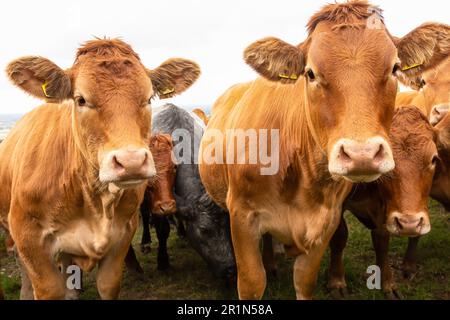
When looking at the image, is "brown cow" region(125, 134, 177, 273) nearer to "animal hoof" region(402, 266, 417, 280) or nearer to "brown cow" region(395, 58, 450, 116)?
"animal hoof" region(402, 266, 417, 280)

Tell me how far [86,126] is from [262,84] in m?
1.94

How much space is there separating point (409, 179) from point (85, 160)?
302 cm

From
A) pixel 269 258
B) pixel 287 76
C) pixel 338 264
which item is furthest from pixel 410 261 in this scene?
pixel 287 76

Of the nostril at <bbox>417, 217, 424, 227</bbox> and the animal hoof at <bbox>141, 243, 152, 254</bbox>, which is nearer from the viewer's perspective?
the nostril at <bbox>417, 217, 424, 227</bbox>

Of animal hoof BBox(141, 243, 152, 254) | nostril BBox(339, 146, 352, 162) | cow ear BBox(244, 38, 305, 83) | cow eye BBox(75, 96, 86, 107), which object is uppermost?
cow ear BBox(244, 38, 305, 83)

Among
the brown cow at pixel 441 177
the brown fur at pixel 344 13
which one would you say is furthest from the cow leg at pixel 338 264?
the brown fur at pixel 344 13

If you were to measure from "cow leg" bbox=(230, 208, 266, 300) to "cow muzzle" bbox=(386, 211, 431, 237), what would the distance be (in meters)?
1.35

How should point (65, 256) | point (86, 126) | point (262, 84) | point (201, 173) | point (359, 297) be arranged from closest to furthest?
1. point (86, 126)
2. point (65, 256)
3. point (262, 84)
4. point (359, 297)
5. point (201, 173)

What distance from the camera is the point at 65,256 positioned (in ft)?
13.2

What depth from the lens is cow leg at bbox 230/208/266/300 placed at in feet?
12.6

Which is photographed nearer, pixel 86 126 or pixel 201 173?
pixel 86 126

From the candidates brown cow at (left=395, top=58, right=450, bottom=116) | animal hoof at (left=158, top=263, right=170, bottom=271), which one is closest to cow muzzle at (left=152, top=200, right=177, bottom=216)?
animal hoof at (left=158, top=263, right=170, bottom=271)

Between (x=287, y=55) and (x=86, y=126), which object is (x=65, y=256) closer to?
(x=86, y=126)
